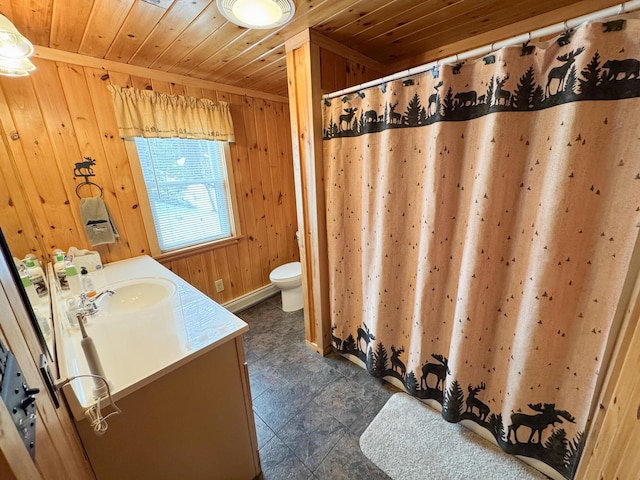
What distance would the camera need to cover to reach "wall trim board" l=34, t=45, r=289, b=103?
1.52 metres

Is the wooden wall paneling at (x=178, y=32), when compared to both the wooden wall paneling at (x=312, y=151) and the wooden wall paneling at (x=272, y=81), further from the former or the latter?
the wooden wall paneling at (x=272, y=81)

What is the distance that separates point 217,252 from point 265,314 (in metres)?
0.77

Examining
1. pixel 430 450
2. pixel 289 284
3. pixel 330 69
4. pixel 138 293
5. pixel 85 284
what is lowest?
pixel 430 450

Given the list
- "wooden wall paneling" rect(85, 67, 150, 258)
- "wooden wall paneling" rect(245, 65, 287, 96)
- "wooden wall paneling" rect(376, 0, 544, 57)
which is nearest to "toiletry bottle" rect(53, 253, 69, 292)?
"wooden wall paneling" rect(85, 67, 150, 258)

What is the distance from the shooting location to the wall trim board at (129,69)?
152 centimetres

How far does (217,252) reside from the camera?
8.13 feet

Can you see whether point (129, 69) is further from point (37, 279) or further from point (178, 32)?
point (37, 279)

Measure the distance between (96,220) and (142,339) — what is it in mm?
1200

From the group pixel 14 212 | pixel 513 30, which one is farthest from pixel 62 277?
pixel 513 30

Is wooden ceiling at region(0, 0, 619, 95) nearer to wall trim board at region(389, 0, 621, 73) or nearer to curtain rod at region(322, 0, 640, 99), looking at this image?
wall trim board at region(389, 0, 621, 73)

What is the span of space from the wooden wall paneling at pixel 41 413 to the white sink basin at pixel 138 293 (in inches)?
32.6

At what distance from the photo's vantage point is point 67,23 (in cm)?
129

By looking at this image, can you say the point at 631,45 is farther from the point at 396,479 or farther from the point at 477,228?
the point at 396,479

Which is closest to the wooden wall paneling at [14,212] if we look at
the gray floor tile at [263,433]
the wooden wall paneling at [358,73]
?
the gray floor tile at [263,433]
